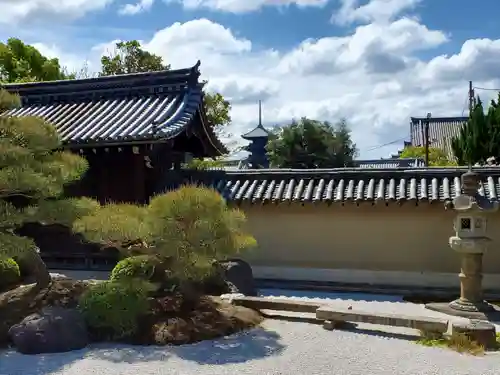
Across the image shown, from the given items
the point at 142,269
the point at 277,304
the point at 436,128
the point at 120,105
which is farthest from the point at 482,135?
the point at 436,128

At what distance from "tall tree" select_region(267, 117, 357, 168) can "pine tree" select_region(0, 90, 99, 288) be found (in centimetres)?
1974

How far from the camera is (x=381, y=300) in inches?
354

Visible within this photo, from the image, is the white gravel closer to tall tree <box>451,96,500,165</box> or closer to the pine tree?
the pine tree

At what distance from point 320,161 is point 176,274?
2034 centimetres

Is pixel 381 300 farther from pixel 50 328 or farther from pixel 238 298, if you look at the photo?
pixel 50 328

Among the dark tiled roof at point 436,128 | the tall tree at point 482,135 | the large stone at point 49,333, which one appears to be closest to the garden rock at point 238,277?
the large stone at point 49,333

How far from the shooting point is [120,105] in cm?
1280

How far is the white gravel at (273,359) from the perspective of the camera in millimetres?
5371

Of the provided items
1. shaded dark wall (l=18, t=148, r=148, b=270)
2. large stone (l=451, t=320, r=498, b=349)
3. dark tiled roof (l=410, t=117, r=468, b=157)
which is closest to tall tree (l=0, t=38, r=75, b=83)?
shaded dark wall (l=18, t=148, r=148, b=270)

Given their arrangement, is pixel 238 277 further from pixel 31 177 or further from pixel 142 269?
pixel 31 177

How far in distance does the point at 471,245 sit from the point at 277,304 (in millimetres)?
2898

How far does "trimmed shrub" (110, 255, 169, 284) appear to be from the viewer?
6996 millimetres

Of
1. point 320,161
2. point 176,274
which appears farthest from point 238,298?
point 320,161

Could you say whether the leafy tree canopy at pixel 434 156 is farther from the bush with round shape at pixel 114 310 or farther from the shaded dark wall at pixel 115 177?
the bush with round shape at pixel 114 310
